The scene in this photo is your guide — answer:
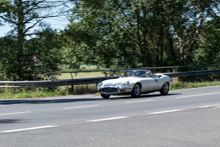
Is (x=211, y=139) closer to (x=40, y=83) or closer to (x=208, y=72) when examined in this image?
(x=40, y=83)

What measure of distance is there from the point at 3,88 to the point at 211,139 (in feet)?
52.2

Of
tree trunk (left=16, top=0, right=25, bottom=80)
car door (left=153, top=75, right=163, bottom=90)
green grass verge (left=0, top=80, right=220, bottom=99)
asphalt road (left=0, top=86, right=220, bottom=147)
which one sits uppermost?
tree trunk (left=16, top=0, right=25, bottom=80)

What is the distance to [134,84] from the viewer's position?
52.5 feet

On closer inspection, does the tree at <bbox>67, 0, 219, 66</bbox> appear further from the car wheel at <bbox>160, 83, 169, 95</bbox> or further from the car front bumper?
the car front bumper

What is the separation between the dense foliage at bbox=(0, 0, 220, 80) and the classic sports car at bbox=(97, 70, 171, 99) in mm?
7933

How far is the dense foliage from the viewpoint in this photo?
22.7 m

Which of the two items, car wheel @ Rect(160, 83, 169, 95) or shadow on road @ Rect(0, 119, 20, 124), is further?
car wheel @ Rect(160, 83, 169, 95)

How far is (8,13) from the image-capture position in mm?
21547

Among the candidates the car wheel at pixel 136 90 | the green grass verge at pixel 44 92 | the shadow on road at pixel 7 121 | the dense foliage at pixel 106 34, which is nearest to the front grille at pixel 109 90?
the car wheel at pixel 136 90

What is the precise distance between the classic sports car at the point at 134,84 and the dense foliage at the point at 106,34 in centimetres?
793

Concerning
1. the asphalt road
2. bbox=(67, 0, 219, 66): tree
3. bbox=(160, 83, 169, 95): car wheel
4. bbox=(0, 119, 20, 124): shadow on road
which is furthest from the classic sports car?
bbox=(67, 0, 219, 66): tree

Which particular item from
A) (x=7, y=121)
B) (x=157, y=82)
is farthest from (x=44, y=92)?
(x=7, y=121)

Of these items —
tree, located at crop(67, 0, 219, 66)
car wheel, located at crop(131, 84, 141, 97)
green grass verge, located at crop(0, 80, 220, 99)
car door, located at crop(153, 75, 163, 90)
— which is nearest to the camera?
car wheel, located at crop(131, 84, 141, 97)

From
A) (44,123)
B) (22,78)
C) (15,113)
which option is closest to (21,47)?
(22,78)
